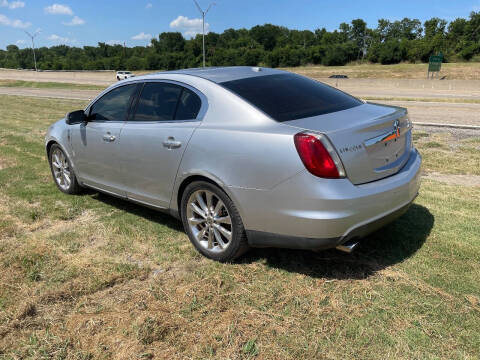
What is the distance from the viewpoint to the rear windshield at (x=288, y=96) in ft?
11.4

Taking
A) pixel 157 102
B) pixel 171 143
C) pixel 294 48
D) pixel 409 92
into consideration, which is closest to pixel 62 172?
pixel 157 102

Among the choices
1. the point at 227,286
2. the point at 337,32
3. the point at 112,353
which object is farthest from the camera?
the point at 337,32

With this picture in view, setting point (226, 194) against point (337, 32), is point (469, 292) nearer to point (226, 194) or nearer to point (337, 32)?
point (226, 194)

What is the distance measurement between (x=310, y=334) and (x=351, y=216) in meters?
0.87

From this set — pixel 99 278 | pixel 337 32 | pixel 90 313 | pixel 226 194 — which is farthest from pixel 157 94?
→ pixel 337 32

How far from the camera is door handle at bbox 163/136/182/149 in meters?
3.77

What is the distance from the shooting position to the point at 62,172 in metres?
5.83

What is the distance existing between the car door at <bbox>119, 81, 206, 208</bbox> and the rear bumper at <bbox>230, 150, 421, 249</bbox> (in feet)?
2.71

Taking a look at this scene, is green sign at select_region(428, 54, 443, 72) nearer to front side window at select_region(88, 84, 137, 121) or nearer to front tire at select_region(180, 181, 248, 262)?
front side window at select_region(88, 84, 137, 121)

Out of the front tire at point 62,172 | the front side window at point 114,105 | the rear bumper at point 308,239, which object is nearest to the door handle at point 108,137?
the front side window at point 114,105

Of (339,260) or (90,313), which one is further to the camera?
(339,260)

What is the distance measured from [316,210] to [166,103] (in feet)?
6.33

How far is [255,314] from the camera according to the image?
117 inches

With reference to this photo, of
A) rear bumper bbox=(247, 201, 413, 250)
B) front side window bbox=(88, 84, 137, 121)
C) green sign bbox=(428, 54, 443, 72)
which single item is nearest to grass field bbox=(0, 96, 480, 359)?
rear bumper bbox=(247, 201, 413, 250)
